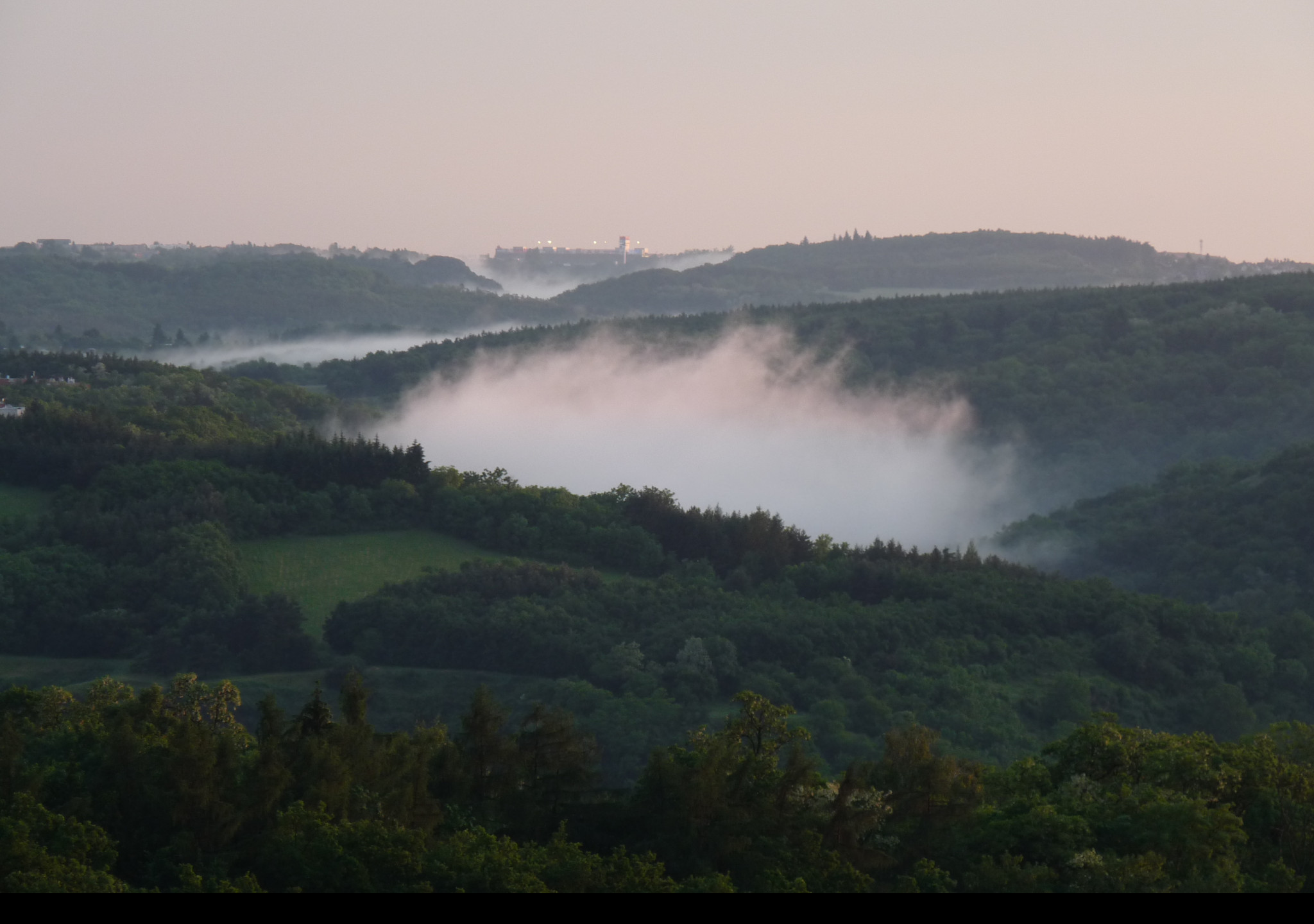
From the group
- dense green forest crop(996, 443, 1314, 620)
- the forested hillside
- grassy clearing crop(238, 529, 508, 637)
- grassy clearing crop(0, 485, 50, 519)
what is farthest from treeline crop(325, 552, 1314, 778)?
grassy clearing crop(0, 485, 50, 519)

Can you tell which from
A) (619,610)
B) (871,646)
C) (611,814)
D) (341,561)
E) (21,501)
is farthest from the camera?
(21,501)

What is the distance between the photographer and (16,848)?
2562cm

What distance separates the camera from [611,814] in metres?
33.1

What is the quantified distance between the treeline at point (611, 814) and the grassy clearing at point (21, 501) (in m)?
74.2

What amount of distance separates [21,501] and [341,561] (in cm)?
2462

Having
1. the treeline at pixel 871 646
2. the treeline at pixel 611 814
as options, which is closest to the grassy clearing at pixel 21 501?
the treeline at pixel 871 646

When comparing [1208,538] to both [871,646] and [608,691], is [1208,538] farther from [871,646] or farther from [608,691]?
[608,691]


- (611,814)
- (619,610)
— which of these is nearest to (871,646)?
(619,610)

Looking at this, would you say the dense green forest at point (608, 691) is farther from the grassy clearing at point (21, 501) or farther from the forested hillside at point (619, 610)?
the grassy clearing at point (21, 501)

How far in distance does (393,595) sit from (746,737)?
59950mm

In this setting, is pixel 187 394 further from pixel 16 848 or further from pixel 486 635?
pixel 16 848

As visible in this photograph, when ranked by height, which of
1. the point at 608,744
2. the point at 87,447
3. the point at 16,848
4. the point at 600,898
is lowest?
the point at 608,744

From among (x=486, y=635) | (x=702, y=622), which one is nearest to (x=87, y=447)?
(x=486, y=635)

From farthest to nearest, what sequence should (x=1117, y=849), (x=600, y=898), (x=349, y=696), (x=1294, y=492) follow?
(x=1294, y=492) → (x=349, y=696) → (x=1117, y=849) → (x=600, y=898)
